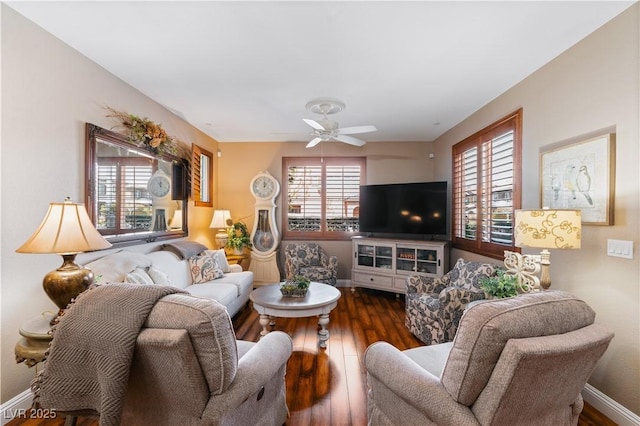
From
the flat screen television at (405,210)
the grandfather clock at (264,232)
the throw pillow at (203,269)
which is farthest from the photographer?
the grandfather clock at (264,232)

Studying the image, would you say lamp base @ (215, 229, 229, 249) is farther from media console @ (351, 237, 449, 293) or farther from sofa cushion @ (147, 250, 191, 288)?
media console @ (351, 237, 449, 293)

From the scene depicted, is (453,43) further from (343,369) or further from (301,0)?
(343,369)

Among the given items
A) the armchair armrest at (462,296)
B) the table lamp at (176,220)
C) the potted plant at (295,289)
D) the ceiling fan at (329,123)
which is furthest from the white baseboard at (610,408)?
the table lamp at (176,220)

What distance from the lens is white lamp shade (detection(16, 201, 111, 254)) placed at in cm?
159

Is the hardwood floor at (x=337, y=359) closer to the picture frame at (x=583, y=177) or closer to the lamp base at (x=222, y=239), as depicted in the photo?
the lamp base at (x=222, y=239)

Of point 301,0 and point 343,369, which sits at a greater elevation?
point 301,0

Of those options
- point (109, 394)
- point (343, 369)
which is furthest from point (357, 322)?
point (109, 394)

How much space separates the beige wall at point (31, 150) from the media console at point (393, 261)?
11.9 ft

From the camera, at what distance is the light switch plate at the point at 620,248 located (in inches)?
69.7

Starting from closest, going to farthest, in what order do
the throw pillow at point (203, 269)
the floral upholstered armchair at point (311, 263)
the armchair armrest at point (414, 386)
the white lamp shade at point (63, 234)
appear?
the armchair armrest at point (414, 386), the white lamp shade at point (63, 234), the throw pillow at point (203, 269), the floral upholstered armchair at point (311, 263)

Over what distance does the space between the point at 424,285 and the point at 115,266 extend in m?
3.02

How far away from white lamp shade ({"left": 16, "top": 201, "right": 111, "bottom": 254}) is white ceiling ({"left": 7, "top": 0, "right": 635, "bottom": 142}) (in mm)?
1309

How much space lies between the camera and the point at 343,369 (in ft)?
7.88

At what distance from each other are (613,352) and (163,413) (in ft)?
8.92
